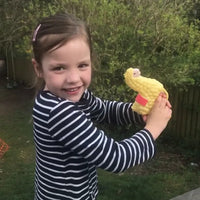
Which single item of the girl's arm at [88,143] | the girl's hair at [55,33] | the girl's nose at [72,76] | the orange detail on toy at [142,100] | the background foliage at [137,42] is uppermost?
the girl's hair at [55,33]

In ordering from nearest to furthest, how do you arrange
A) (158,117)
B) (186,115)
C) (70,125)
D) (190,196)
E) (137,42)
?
(70,125)
(158,117)
(190,196)
(137,42)
(186,115)

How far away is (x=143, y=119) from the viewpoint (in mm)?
1805

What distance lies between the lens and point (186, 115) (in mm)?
6074

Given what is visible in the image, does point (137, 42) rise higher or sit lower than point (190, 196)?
higher

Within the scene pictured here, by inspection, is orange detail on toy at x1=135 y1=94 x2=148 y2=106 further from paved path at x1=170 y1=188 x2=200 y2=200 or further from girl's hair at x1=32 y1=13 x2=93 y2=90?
paved path at x1=170 y1=188 x2=200 y2=200

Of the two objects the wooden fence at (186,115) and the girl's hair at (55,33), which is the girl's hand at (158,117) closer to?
the girl's hair at (55,33)

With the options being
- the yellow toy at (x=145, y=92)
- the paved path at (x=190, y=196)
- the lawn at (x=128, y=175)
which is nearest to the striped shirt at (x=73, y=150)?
the yellow toy at (x=145, y=92)

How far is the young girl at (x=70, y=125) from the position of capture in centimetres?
150

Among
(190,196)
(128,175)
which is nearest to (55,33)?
(190,196)

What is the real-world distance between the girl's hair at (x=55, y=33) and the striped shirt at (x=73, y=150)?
20cm

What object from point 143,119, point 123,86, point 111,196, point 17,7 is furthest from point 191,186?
point 17,7

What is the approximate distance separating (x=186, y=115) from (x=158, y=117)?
458 centimetres

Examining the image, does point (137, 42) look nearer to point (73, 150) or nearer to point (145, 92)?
point (145, 92)

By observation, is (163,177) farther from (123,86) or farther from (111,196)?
(123,86)
